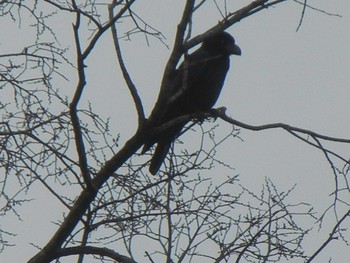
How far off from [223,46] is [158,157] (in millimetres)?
1993

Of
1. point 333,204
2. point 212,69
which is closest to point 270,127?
point 333,204

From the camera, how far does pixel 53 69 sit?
5.98m

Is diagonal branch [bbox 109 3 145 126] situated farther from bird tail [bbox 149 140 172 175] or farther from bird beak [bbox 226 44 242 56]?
bird beak [bbox 226 44 242 56]

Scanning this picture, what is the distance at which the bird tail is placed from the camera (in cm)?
676

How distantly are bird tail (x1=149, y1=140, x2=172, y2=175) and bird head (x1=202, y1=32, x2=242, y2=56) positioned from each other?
1.78 meters

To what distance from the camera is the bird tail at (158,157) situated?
676 centimetres

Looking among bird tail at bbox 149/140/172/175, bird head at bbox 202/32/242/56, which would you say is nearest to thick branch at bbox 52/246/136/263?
bird tail at bbox 149/140/172/175

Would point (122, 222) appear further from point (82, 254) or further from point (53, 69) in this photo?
point (53, 69)

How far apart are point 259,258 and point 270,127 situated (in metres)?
1.11

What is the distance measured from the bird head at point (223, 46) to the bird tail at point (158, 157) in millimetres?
1777

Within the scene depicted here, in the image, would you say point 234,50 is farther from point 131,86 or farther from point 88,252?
point 88,252

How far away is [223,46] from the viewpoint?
27.5 ft

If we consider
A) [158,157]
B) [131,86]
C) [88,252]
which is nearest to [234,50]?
[158,157]

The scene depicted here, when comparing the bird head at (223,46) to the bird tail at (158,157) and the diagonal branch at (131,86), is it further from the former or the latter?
the diagonal branch at (131,86)
